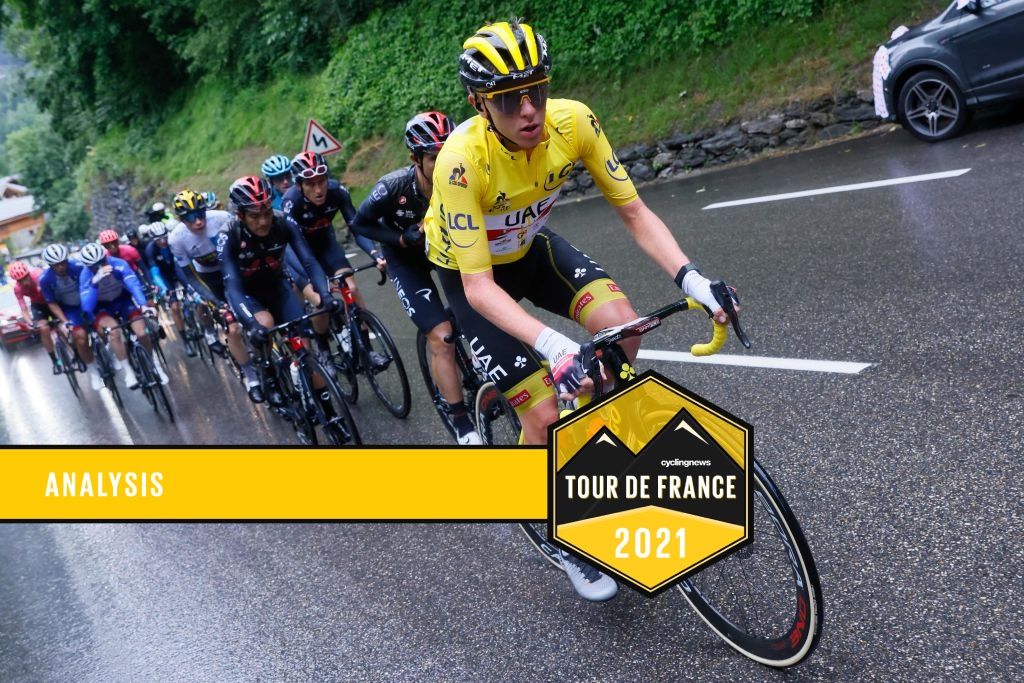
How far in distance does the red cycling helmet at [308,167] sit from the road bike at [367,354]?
2.94 ft

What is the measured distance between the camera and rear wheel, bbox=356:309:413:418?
7504 millimetres

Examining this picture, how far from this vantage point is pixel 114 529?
683 centimetres

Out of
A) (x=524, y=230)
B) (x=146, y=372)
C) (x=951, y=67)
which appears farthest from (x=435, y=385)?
(x=951, y=67)

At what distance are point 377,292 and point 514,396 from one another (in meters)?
10.7

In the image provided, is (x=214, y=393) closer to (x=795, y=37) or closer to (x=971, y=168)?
(x=971, y=168)

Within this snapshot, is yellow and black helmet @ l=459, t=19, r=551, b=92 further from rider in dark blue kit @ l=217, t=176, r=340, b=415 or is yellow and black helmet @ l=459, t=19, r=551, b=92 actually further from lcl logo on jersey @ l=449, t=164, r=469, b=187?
rider in dark blue kit @ l=217, t=176, r=340, b=415

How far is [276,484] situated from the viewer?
3715 millimetres

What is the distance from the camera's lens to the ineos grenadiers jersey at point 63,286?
41.2ft

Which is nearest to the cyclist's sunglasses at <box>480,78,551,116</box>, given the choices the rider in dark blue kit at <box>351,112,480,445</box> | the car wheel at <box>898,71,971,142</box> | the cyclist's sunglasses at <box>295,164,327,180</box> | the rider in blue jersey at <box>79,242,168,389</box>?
the rider in dark blue kit at <box>351,112,480,445</box>

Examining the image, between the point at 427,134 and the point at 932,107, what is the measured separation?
7.61 m

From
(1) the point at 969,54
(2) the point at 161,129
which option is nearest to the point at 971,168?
(1) the point at 969,54

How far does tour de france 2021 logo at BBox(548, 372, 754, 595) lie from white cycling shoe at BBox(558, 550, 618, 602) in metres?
0.88

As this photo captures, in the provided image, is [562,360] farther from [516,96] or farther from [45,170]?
[45,170]

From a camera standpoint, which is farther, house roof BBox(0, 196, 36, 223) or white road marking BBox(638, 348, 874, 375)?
house roof BBox(0, 196, 36, 223)
